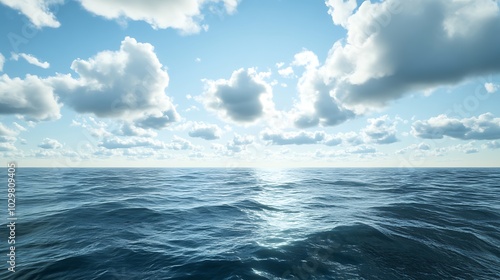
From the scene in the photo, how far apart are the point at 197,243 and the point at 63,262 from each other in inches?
183

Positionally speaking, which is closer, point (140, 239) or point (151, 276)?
point (151, 276)

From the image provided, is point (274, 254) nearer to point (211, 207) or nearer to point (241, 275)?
point (241, 275)

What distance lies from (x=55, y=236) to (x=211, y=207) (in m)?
8.46

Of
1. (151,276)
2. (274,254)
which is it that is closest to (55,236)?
(151,276)

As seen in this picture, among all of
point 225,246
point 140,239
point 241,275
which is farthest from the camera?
point 140,239

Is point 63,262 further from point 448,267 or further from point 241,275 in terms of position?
point 448,267

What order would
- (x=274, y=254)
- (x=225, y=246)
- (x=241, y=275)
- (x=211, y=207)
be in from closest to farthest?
(x=241, y=275), (x=274, y=254), (x=225, y=246), (x=211, y=207)

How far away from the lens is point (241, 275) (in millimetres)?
6695

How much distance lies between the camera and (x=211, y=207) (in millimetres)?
15648


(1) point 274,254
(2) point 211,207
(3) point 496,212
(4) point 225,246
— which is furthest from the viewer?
(2) point 211,207

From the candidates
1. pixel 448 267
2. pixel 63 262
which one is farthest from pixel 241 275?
pixel 448 267

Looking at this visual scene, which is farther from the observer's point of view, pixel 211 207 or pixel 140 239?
pixel 211 207

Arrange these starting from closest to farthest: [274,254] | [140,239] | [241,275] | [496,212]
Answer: [241,275], [274,254], [140,239], [496,212]

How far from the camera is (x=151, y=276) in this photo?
6750 mm
